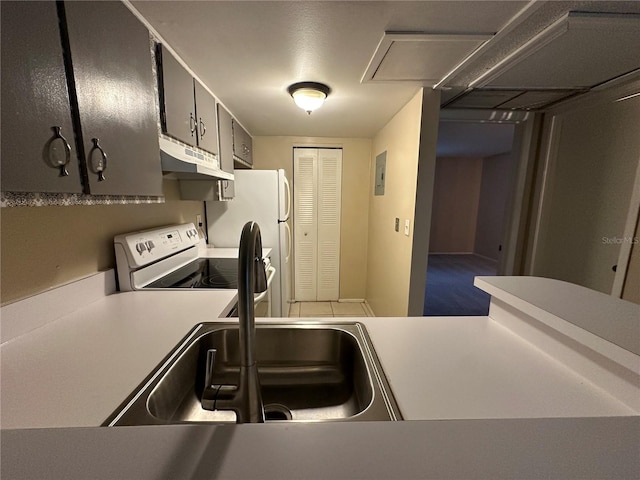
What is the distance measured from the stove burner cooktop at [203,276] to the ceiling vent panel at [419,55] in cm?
156

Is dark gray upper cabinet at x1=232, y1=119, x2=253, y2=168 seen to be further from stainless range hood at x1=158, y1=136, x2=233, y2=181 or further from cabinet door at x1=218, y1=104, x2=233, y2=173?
stainless range hood at x1=158, y1=136, x2=233, y2=181

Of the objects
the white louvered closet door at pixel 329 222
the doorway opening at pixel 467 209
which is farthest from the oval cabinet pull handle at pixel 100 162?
the doorway opening at pixel 467 209

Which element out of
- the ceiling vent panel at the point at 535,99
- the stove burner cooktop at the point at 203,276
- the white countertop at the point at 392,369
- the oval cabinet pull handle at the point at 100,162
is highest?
the ceiling vent panel at the point at 535,99

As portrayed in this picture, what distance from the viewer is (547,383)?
24.1 inches

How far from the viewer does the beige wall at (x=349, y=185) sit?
3.35 m

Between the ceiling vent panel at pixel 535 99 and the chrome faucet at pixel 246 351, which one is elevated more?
the ceiling vent panel at pixel 535 99

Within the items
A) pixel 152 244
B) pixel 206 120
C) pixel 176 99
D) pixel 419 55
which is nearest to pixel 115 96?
pixel 176 99

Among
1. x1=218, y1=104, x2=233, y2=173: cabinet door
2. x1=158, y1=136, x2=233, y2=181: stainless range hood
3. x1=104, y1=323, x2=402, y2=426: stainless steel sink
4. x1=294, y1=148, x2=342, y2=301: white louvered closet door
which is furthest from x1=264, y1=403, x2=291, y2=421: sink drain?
x1=294, y1=148, x2=342, y2=301: white louvered closet door

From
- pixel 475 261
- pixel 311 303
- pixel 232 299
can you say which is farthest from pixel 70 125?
pixel 475 261

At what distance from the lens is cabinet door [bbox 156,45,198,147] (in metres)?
1.27

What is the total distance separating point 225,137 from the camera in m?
2.22

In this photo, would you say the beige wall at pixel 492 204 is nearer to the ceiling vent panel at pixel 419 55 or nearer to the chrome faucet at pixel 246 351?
the ceiling vent panel at pixel 419 55

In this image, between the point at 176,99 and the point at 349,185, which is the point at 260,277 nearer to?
the point at 176,99

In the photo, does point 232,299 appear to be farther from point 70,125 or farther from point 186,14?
point 186,14
